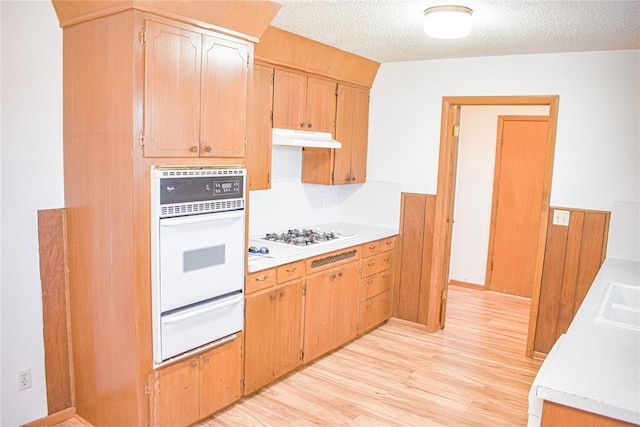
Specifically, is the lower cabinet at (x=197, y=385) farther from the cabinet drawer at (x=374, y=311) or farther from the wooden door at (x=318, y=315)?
the cabinet drawer at (x=374, y=311)

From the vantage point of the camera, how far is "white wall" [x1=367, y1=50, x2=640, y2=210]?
3.55 m

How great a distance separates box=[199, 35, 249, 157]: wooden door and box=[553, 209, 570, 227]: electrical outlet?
253cm

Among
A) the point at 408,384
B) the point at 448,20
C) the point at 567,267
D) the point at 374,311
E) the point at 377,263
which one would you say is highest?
the point at 448,20

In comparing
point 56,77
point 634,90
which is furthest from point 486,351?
point 56,77

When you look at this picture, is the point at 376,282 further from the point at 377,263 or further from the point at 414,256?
the point at 414,256

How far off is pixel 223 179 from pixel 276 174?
1.44 m

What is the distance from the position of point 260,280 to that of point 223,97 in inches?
44.5

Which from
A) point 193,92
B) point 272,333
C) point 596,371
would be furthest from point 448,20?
point 272,333

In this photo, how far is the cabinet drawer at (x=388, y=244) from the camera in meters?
4.36

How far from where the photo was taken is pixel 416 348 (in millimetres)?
4082

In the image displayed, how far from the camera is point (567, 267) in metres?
3.83

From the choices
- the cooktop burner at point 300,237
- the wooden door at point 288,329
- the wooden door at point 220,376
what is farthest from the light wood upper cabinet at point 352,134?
the wooden door at point 220,376

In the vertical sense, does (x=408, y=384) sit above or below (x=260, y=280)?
below

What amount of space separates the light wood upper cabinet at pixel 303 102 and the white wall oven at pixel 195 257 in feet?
3.15
